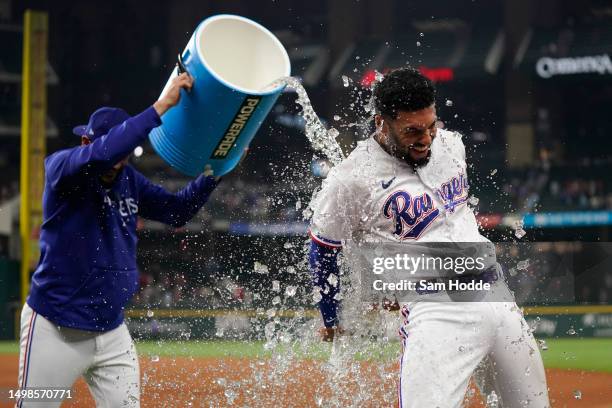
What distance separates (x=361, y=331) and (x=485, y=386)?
2.14ft

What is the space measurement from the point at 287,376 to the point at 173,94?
4539 millimetres

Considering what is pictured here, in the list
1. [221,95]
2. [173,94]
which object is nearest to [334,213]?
[221,95]

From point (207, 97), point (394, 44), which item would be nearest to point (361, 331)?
point (207, 97)

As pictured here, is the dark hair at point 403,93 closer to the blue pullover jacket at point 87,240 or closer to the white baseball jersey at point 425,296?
the white baseball jersey at point 425,296

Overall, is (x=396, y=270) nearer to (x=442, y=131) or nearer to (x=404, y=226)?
(x=404, y=226)

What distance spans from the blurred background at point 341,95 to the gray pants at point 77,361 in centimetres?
1034

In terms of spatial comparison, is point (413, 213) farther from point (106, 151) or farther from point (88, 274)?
point (88, 274)

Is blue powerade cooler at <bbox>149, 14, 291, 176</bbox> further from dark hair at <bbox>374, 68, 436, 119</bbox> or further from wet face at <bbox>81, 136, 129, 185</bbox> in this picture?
dark hair at <bbox>374, 68, 436, 119</bbox>

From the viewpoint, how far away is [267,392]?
6.39 m

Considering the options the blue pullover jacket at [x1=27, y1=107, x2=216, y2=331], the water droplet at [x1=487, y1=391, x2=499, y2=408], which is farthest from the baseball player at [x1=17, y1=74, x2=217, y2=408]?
the water droplet at [x1=487, y1=391, x2=499, y2=408]

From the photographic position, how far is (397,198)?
113 inches

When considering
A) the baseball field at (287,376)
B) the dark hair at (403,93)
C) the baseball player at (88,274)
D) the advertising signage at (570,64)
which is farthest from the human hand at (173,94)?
the advertising signage at (570,64)

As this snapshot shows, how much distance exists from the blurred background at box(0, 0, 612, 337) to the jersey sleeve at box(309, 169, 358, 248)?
10.6 m

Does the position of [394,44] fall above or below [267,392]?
above
